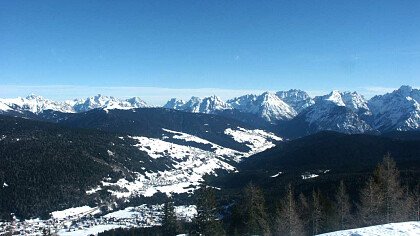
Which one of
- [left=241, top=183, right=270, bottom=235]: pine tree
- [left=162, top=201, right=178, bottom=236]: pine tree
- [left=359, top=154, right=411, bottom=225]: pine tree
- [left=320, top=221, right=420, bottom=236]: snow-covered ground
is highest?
[left=320, top=221, right=420, bottom=236]: snow-covered ground

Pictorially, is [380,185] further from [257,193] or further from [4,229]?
[4,229]

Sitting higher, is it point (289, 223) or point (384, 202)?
point (384, 202)

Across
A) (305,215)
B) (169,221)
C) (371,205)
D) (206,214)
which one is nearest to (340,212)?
(305,215)

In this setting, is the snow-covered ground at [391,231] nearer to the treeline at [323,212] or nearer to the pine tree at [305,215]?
the treeline at [323,212]

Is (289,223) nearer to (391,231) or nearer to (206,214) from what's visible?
(206,214)

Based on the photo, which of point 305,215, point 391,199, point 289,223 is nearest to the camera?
point 289,223

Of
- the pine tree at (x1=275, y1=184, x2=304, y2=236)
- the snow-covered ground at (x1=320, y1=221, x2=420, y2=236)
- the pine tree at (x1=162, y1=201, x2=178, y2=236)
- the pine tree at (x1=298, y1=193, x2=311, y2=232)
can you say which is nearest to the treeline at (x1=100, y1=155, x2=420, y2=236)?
the pine tree at (x1=275, y1=184, x2=304, y2=236)

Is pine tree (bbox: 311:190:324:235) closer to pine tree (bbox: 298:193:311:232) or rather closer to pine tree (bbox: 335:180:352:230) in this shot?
pine tree (bbox: 298:193:311:232)

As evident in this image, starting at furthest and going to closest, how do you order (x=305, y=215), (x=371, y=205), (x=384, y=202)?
(x=305, y=215), (x=384, y=202), (x=371, y=205)

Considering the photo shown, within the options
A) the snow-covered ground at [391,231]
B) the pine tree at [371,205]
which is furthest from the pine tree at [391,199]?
the snow-covered ground at [391,231]
